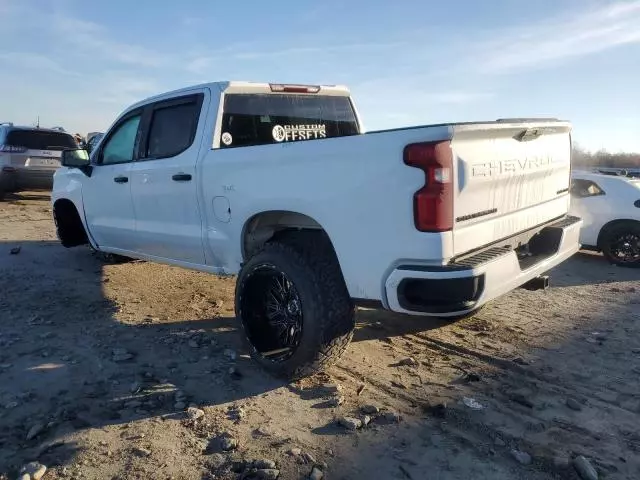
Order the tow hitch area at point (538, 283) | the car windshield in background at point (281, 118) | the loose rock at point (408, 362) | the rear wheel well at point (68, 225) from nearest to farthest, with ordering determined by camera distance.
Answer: the tow hitch area at point (538, 283) → the loose rock at point (408, 362) → the car windshield in background at point (281, 118) → the rear wheel well at point (68, 225)

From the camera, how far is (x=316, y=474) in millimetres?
2643

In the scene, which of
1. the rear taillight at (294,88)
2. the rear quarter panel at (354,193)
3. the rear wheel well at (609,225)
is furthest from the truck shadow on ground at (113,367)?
the rear wheel well at (609,225)

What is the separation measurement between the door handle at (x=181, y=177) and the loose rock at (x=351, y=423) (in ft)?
7.41

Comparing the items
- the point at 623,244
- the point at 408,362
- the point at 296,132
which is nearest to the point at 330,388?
the point at 408,362

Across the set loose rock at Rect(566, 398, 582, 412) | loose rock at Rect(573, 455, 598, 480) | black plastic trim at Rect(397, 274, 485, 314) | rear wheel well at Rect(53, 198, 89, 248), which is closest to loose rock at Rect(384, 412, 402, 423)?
black plastic trim at Rect(397, 274, 485, 314)

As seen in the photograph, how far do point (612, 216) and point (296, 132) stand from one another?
18.5 feet

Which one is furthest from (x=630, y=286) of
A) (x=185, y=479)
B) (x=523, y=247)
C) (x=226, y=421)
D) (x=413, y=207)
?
(x=185, y=479)

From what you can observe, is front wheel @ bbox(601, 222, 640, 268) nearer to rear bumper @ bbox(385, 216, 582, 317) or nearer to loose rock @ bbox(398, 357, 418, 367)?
loose rock @ bbox(398, 357, 418, 367)

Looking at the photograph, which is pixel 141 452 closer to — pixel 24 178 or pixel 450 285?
pixel 450 285

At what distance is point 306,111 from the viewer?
5.26m

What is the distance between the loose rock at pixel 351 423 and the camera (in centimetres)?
308

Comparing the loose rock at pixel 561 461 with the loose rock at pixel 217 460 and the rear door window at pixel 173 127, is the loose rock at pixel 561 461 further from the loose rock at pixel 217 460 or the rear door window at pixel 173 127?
the rear door window at pixel 173 127

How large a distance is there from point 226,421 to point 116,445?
1.98ft

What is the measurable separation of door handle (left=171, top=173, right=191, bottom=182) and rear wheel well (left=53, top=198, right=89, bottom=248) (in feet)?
8.48
